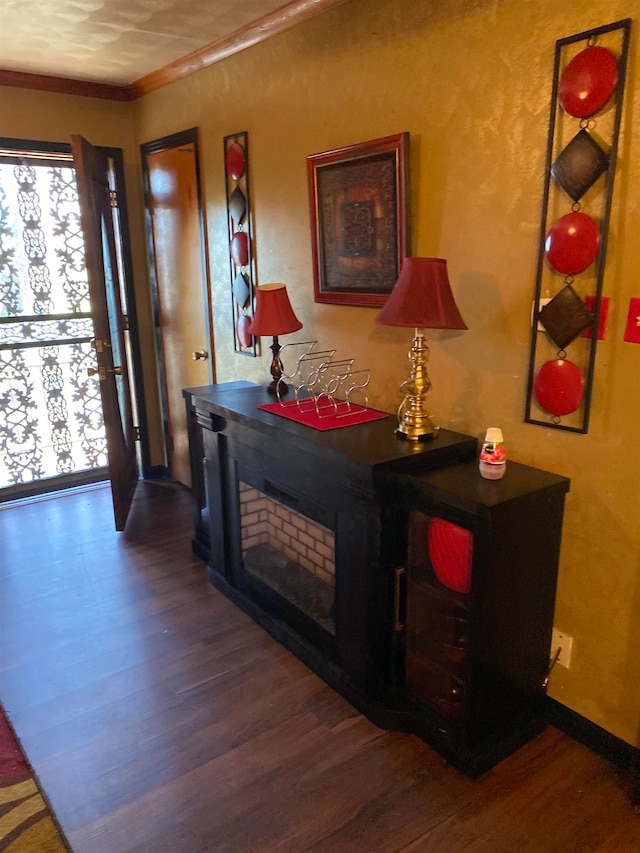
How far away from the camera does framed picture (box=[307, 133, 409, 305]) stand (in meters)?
2.16

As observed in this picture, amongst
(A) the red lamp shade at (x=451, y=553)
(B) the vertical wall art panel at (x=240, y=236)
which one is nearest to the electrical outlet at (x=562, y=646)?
(A) the red lamp shade at (x=451, y=553)

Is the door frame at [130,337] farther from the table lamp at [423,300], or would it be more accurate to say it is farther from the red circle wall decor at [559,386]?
the red circle wall decor at [559,386]

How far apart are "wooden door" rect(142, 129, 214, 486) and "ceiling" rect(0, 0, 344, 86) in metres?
0.44

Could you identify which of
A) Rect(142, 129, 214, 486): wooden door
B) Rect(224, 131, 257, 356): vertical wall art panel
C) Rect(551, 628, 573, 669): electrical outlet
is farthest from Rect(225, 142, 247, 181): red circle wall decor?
Rect(551, 628, 573, 669): electrical outlet

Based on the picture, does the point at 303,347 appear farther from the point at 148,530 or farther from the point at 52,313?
the point at 52,313

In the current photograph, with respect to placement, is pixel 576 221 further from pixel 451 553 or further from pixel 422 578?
pixel 422 578

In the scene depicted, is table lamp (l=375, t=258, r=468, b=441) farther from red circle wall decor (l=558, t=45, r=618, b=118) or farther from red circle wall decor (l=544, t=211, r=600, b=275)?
red circle wall decor (l=558, t=45, r=618, b=118)

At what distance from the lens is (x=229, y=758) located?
6.23ft

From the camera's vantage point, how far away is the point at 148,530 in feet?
11.5

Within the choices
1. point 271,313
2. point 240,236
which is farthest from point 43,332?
point 271,313

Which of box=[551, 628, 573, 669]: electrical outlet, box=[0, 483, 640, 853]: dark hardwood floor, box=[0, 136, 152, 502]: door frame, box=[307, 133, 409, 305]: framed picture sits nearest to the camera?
box=[0, 483, 640, 853]: dark hardwood floor

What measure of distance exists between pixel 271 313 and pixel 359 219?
52cm

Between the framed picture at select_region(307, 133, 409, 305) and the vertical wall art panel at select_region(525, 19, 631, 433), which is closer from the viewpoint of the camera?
the vertical wall art panel at select_region(525, 19, 631, 433)

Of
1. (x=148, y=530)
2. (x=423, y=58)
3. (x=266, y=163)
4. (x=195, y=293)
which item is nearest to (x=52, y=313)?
(x=195, y=293)
